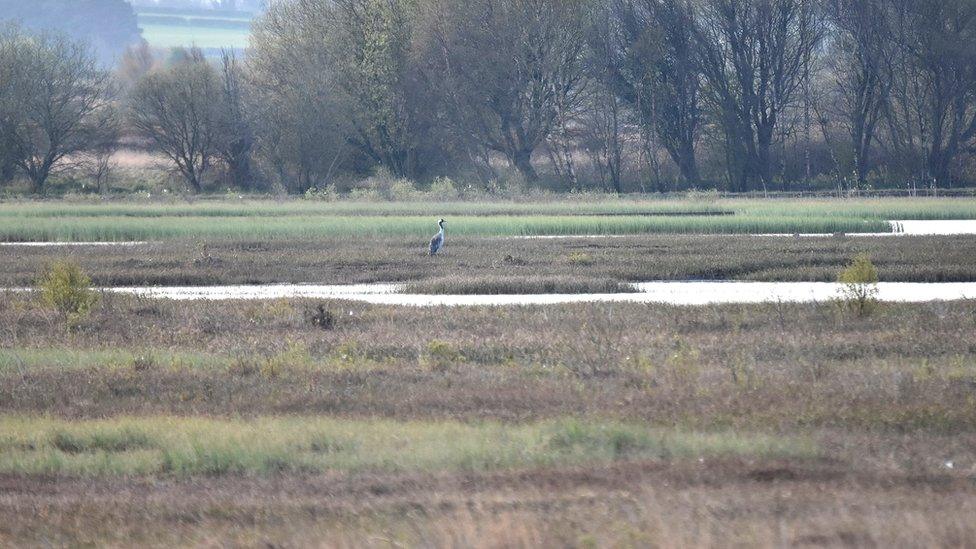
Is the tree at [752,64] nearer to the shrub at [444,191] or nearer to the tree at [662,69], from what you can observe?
the tree at [662,69]

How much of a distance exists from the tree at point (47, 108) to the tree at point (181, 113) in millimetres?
A: 2473

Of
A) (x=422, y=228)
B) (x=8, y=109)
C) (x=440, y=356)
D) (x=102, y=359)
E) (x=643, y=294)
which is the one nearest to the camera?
(x=440, y=356)

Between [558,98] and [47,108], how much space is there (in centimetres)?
2734

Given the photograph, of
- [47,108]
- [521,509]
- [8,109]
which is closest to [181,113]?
[47,108]

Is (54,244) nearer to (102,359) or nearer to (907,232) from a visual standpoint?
(102,359)

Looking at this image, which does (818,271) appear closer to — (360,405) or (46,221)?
(360,405)

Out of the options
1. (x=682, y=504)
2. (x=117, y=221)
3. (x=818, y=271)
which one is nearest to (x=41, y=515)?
(x=682, y=504)

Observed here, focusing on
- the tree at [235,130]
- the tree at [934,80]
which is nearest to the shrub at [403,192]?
the tree at [235,130]

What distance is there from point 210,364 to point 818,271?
14685 mm

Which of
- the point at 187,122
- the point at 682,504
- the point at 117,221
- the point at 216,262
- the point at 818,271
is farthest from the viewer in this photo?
the point at 187,122

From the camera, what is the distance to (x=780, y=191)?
186ft

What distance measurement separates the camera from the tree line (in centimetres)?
5694

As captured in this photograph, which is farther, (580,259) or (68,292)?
(580,259)

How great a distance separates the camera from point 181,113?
2527 inches
